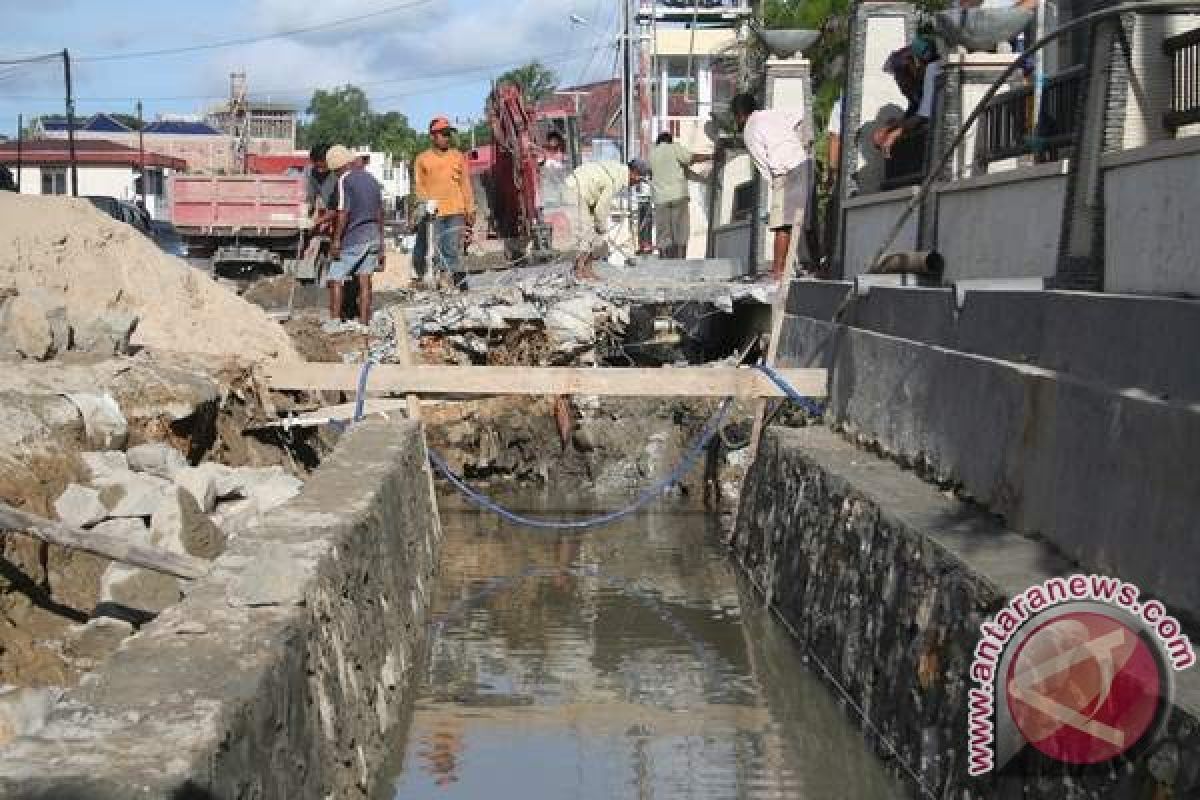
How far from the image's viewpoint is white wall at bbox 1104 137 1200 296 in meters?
8.92

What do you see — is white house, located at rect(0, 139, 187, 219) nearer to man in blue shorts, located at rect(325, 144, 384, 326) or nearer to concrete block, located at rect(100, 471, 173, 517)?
man in blue shorts, located at rect(325, 144, 384, 326)

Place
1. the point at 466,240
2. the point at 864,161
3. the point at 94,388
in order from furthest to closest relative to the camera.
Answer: the point at 466,240, the point at 864,161, the point at 94,388

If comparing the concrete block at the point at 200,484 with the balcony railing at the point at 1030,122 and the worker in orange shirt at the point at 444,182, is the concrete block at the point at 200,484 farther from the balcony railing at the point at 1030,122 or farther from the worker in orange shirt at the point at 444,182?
the worker in orange shirt at the point at 444,182

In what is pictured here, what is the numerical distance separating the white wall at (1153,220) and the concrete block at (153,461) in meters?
5.17

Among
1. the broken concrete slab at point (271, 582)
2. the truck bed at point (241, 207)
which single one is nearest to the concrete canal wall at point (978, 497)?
the broken concrete slab at point (271, 582)

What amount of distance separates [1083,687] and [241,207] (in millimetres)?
29394

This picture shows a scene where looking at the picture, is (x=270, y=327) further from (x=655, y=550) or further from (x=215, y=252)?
(x=215, y=252)

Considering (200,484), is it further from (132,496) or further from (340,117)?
(340,117)

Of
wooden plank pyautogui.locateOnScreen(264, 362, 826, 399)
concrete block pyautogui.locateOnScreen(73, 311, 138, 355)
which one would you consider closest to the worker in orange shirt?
wooden plank pyautogui.locateOnScreen(264, 362, 826, 399)

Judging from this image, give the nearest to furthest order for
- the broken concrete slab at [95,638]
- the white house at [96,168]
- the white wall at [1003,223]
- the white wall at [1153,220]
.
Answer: the broken concrete slab at [95,638] < the white wall at [1153,220] < the white wall at [1003,223] < the white house at [96,168]

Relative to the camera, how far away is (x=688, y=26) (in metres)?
50.1

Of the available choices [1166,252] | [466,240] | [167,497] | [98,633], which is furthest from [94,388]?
[466,240]

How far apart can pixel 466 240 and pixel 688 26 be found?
3122 cm

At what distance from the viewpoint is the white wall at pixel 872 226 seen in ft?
47.4
